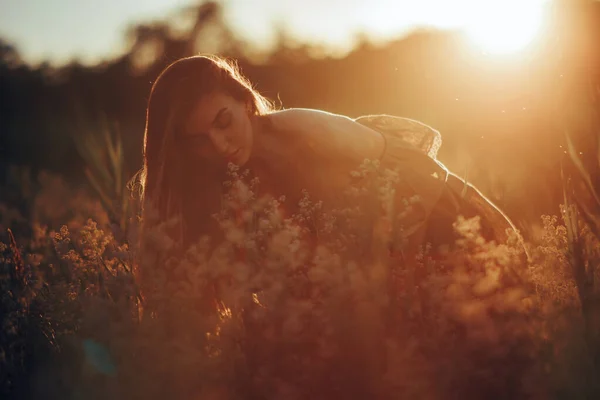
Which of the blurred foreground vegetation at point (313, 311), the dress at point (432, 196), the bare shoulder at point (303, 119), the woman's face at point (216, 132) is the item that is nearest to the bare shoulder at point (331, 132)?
the bare shoulder at point (303, 119)

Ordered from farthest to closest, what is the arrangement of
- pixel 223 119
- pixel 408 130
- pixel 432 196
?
pixel 408 130
pixel 223 119
pixel 432 196

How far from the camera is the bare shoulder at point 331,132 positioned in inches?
138

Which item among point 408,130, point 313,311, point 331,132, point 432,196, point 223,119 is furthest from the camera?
point 408,130

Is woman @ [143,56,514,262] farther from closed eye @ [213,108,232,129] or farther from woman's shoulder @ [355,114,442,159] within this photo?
woman's shoulder @ [355,114,442,159]

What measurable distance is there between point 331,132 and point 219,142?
1.85 feet

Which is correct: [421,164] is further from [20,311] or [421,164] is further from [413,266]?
[20,311]

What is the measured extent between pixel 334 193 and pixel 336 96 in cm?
598

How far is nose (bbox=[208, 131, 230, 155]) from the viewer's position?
11.0 feet

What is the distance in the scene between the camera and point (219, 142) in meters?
3.35

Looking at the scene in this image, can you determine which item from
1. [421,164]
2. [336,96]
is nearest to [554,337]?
[421,164]

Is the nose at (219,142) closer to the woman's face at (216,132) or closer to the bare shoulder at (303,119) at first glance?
the woman's face at (216,132)

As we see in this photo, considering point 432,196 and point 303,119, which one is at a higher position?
point 303,119

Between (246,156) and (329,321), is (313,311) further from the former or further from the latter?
(246,156)

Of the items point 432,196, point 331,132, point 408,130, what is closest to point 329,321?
point 432,196
